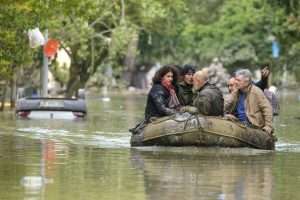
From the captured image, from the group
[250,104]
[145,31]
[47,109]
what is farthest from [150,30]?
[250,104]

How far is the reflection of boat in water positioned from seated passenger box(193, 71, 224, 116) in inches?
9.2

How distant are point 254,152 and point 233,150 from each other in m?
0.39

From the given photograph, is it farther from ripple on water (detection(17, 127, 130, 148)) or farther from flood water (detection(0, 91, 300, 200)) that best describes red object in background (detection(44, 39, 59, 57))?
flood water (detection(0, 91, 300, 200))

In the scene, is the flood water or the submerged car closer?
the flood water

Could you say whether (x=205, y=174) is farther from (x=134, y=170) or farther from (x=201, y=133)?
(x=201, y=133)

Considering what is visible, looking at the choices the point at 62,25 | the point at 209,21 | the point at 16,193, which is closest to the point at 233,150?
the point at 16,193

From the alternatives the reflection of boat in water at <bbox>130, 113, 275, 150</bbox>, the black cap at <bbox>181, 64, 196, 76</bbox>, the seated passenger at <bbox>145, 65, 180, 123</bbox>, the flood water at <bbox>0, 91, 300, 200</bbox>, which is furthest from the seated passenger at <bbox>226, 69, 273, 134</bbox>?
the seated passenger at <bbox>145, 65, 180, 123</bbox>

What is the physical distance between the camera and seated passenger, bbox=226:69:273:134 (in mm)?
21156

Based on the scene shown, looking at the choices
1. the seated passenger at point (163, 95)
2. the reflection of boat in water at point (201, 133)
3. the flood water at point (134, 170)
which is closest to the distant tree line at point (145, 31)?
the flood water at point (134, 170)

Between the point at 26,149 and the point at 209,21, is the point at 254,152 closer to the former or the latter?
the point at 26,149

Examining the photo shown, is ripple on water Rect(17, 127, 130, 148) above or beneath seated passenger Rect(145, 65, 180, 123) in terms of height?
beneath

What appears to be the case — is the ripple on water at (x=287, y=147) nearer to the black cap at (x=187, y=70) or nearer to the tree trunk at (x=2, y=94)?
the black cap at (x=187, y=70)

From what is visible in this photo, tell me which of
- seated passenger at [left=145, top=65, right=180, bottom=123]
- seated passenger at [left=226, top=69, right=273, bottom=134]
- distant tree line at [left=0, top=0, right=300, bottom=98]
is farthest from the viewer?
distant tree line at [left=0, top=0, right=300, bottom=98]

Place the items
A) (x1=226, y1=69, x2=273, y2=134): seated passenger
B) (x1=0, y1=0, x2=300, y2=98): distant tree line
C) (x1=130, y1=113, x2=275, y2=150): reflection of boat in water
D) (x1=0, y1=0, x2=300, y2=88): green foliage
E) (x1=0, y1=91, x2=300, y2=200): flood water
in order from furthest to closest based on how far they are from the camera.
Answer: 1. (x1=0, y1=0, x2=300, y2=98): distant tree line
2. (x1=0, y1=0, x2=300, y2=88): green foliage
3. (x1=226, y1=69, x2=273, y2=134): seated passenger
4. (x1=130, y1=113, x2=275, y2=150): reflection of boat in water
5. (x1=0, y1=91, x2=300, y2=200): flood water
